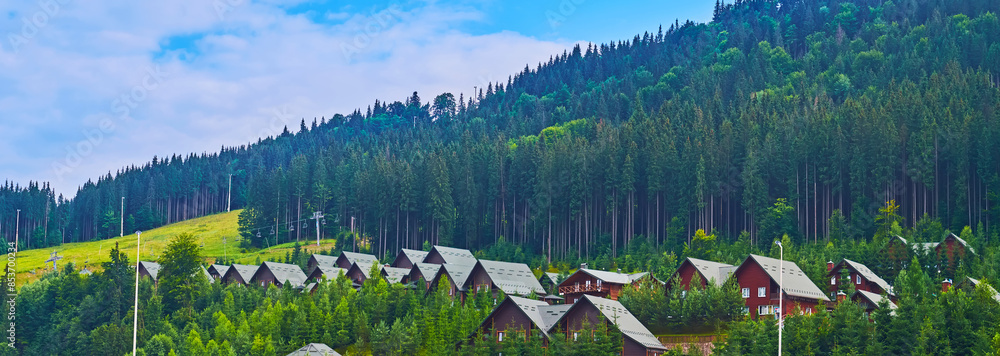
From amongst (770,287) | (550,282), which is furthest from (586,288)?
(770,287)

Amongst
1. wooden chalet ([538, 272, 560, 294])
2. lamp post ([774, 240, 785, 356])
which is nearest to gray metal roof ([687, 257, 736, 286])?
lamp post ([774, 240, 785, 356])

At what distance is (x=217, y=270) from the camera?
14138 centimetres

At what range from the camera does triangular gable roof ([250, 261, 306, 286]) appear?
13100 cm

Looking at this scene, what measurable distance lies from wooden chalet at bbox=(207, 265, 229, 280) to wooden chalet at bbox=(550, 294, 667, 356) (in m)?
62.9

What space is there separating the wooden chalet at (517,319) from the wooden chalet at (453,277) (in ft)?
65.8

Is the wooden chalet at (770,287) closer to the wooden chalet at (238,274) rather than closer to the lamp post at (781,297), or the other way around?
the lamp post at (781,297)

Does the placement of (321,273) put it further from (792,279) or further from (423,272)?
(792,279)

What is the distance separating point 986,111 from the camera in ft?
448

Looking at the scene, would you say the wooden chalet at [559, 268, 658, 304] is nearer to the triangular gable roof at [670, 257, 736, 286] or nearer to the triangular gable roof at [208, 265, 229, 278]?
the triangular gable roof at [670, 257, 736, 286]

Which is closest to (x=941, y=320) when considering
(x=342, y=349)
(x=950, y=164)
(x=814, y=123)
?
(x=342, y=349)

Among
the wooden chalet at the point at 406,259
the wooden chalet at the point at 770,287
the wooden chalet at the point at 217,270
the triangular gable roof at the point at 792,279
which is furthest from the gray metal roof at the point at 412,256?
the triangular gable roof at the point at 792,279

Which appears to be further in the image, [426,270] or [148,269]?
[148,269]

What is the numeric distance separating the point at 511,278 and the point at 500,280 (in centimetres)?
171

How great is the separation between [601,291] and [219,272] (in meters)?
57.1
